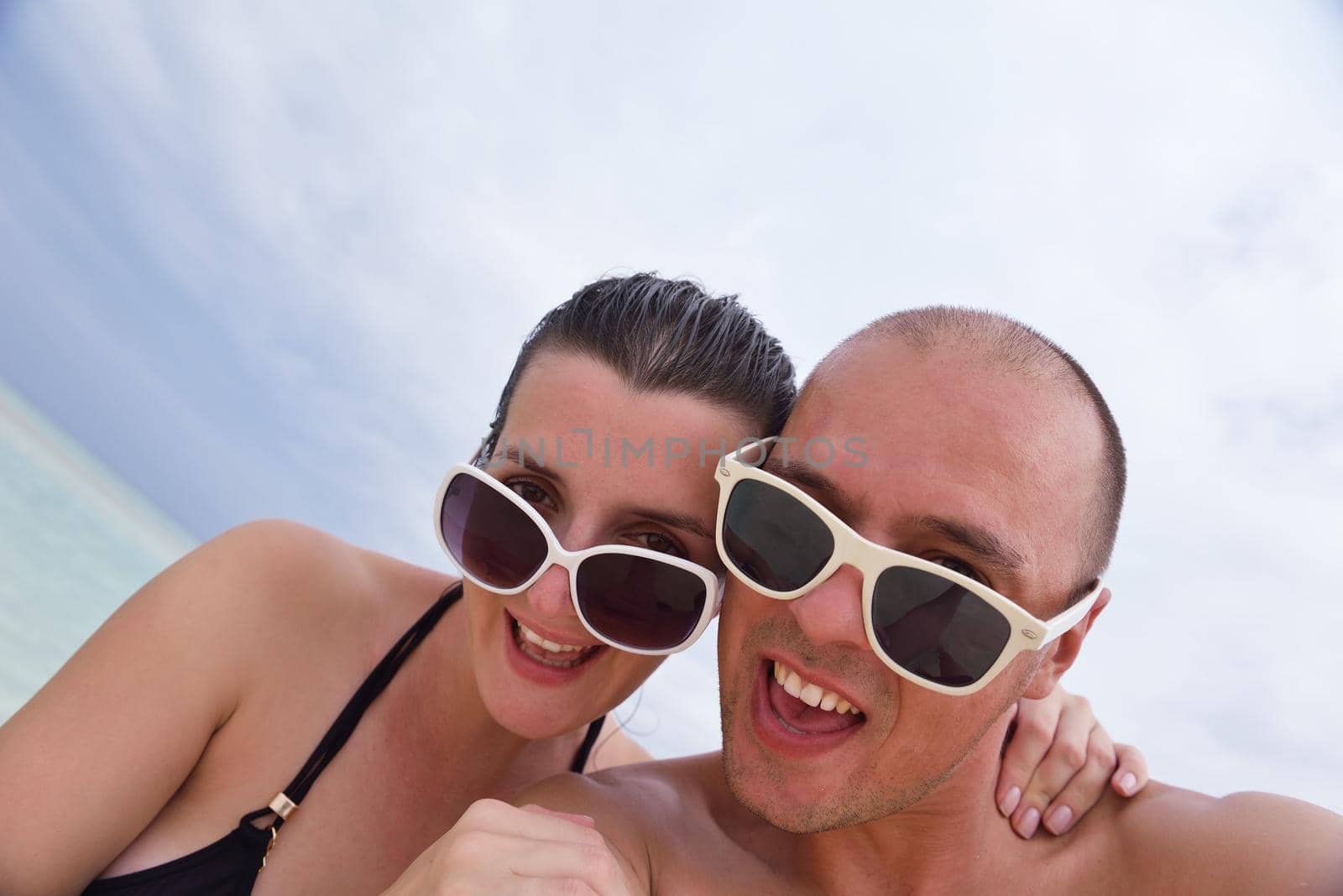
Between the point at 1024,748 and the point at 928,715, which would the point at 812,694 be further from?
the point at 1024,748

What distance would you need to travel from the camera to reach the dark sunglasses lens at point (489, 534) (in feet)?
5.85

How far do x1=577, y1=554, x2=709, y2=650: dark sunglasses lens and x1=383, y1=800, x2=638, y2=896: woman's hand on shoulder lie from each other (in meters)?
0.60

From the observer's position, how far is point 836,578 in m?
1.61

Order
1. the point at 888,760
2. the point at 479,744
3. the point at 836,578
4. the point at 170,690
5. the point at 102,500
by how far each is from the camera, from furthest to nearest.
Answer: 1. the point at 102,500
2. the point at 479,744
3. the point at 170,690
4. the point at 888,760
5. the point at 836,578

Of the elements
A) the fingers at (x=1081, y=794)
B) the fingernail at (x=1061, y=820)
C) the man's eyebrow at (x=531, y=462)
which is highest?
the fingers at (x=1081, y=794)

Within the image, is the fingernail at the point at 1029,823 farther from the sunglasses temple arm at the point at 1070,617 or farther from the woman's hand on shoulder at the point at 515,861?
the woman's hand on shoulder at the point at 515,861

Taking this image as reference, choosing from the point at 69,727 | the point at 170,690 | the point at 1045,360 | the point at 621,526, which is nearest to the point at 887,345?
the point at 1045,360

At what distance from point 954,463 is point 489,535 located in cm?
98

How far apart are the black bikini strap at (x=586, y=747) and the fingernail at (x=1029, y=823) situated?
1145 millimetres

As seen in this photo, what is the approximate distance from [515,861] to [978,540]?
40.0 inches

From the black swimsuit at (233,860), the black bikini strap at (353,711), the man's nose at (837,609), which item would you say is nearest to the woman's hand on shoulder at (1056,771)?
the man's nose at (837,609)

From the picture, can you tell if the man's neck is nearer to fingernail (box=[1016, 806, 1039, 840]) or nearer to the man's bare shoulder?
fingernail (box=[1016, 806, 1039, 840])

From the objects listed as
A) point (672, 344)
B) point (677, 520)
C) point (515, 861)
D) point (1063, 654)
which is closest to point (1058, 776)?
point (1063, 654)

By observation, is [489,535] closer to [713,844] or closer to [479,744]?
[479,744]
